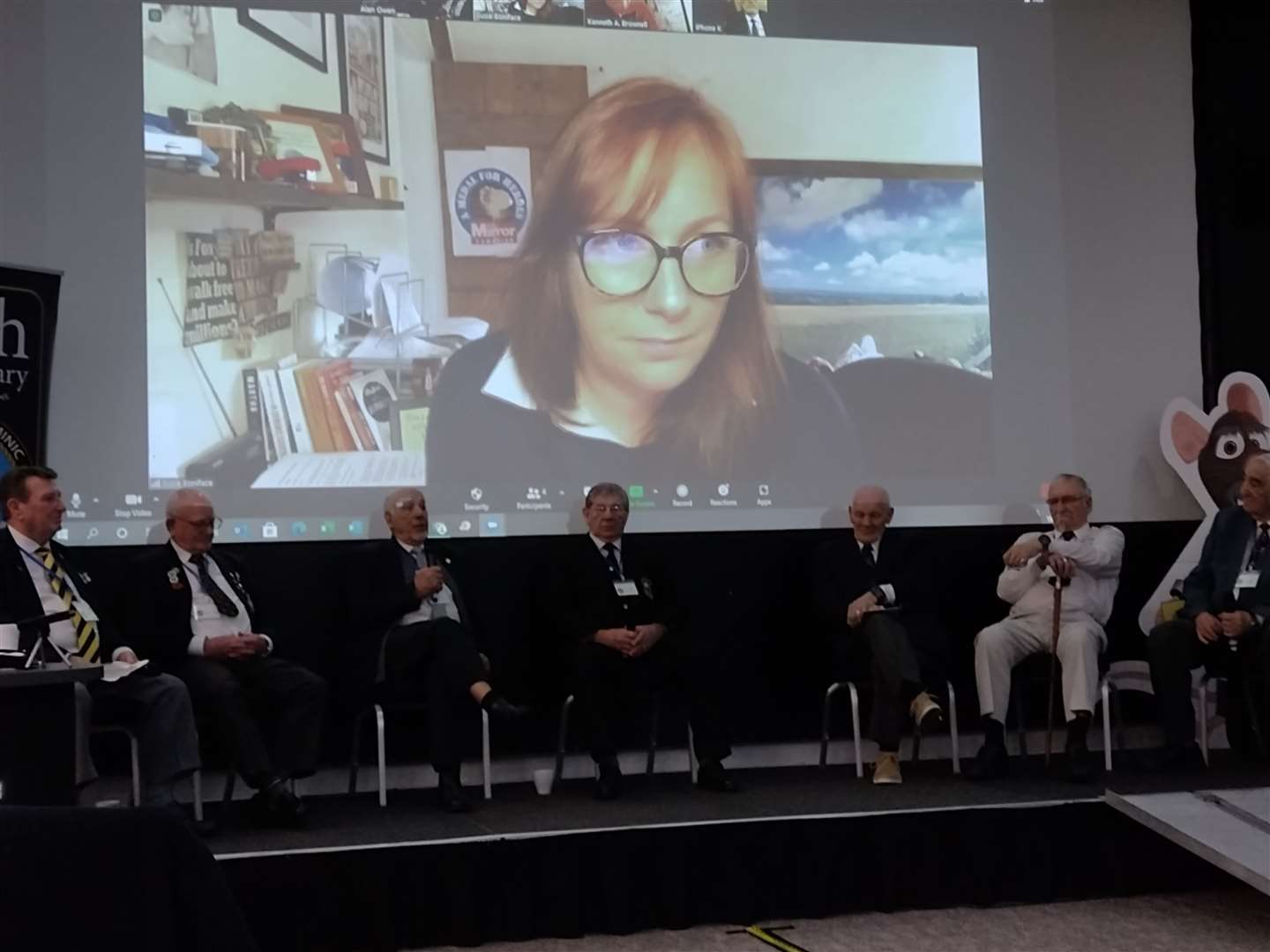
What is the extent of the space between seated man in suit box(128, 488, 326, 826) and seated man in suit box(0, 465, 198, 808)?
0.47 feet

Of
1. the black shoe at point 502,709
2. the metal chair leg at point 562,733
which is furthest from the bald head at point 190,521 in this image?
the metal chair leg at point 562,733

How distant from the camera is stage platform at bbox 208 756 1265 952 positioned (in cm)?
356

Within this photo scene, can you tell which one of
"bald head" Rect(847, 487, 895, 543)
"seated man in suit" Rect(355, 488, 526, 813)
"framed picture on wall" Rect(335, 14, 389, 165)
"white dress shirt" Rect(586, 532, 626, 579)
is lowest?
"seated man in suit" Rect(355, 488, 526, 813)

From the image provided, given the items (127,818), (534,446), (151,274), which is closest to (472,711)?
(534,446)

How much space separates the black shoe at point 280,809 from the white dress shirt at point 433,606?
71cm

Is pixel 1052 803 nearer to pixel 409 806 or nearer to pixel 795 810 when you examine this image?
pixel 795 810

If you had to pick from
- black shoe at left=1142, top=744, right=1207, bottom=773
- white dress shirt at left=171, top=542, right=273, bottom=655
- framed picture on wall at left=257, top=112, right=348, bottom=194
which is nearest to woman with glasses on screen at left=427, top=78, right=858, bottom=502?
framed picture on wall at left=257, top=112, right=348, bottom=194

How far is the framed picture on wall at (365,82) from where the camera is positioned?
188 inches

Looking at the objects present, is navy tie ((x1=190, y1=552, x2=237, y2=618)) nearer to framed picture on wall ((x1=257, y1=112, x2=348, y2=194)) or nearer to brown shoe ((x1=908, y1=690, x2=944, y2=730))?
framed picture on wall ((x1=257, y1=112, x2=348, y2=194))

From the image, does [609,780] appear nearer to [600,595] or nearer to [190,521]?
[600,595]

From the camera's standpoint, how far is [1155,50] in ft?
18.5

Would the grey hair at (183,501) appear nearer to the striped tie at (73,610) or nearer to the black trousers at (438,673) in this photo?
the striped tie at (73,610)

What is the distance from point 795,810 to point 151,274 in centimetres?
267

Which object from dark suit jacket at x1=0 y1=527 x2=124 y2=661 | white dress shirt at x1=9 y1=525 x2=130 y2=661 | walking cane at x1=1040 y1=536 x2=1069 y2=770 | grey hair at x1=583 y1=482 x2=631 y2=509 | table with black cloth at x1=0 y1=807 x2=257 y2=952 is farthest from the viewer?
grey hair at x1=583 y1=482 x2=631 y2=509
